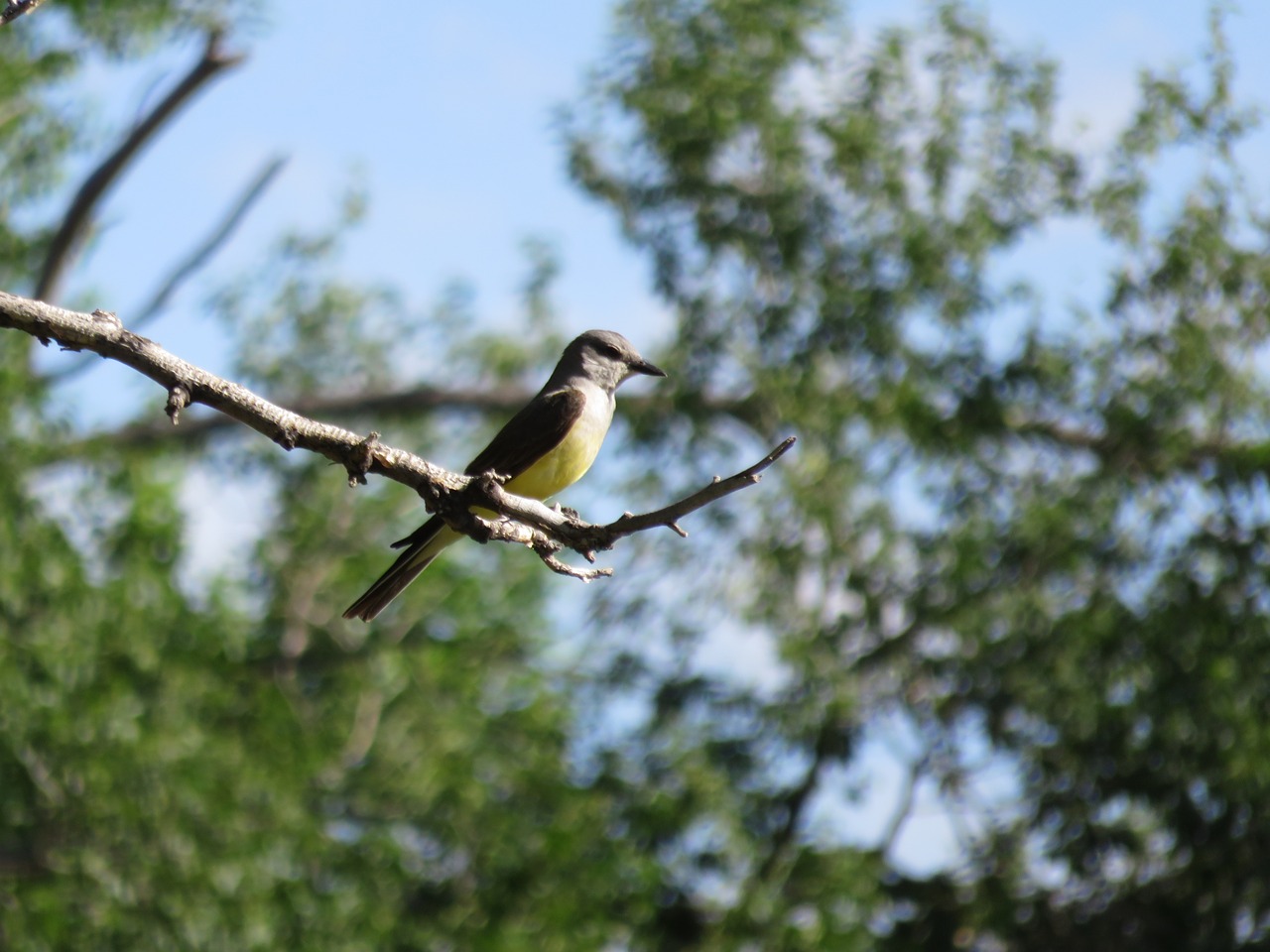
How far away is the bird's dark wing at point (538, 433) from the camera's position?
266 inches

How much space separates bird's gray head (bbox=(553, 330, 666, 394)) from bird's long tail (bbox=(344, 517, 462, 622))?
1.24 metres

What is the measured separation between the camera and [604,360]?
24.2 ft

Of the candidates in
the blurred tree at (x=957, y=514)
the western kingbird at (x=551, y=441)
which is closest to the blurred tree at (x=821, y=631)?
the blurred tree at (x=957, y=514)

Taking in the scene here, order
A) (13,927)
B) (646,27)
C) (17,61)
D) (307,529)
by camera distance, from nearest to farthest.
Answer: (13,927) → (646,27) → (17,61) → (307,529)

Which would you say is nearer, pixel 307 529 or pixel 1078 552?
pixel 1078 552

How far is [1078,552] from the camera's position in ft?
45.8

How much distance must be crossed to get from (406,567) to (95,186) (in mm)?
12459

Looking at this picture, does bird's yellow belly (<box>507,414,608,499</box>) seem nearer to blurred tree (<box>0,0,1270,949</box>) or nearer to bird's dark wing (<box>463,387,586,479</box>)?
bird's dark wing (<box>463,387,586,479</box>)

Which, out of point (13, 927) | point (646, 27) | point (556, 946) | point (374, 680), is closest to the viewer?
point (13, 927)

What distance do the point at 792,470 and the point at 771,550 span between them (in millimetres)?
723

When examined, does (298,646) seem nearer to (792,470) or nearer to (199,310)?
(199,310)

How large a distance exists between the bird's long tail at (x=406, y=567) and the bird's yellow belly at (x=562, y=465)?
1.75 ft

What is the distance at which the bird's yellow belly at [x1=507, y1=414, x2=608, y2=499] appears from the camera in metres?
6.78

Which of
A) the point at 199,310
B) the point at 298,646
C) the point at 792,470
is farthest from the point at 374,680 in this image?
the point at 792,470
